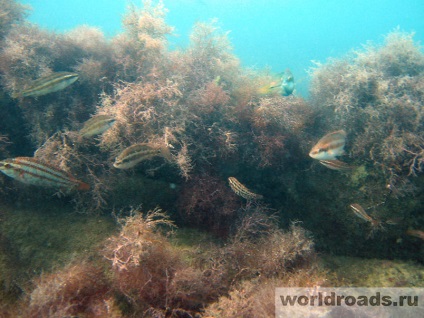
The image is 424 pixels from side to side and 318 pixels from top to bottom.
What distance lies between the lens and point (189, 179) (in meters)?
4.62

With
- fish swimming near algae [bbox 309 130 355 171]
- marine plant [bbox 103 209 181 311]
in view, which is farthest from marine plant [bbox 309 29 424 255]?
marine plant [bbox 103 209 181 311]

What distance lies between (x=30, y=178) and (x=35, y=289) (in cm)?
155

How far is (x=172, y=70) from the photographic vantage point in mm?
5598

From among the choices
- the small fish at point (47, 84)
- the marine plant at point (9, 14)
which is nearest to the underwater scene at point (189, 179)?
the small fish at point (47, 84)

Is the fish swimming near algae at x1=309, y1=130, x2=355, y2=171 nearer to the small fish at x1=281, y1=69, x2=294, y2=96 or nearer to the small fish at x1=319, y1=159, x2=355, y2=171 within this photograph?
the small fish at x1=319, y1=159, x2=355, y2=171

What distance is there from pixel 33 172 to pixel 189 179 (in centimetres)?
259

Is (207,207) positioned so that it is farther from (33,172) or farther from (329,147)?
(33,172)

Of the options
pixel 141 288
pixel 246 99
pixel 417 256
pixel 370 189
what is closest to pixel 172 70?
pixel 246 99

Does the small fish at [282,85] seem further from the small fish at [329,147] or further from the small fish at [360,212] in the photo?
the small fish at [360,212]

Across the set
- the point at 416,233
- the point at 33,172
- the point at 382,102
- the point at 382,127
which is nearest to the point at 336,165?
the point at 382,127

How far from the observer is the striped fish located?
324 centimetres

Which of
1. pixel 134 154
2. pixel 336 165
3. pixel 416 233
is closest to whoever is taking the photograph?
pixel 134 154

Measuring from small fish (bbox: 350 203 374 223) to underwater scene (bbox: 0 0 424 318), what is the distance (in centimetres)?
2

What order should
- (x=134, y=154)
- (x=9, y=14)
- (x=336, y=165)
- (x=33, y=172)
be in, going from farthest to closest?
(x=9, y=14) → (x=336, y=165) → (x=134, y=154) → (x=33, y=172)
